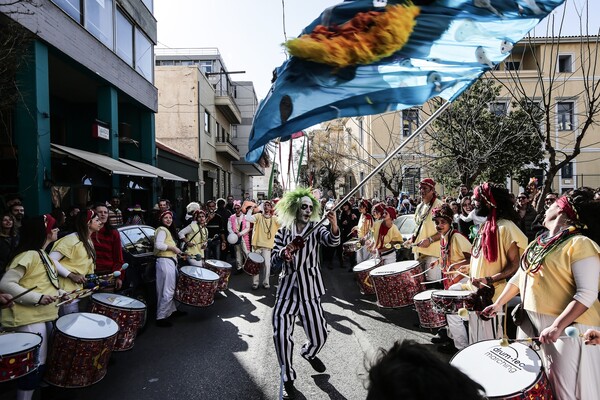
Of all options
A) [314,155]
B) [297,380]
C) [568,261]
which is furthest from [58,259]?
[314,155]

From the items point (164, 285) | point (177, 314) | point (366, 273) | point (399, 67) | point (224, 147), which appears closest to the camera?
point (399, 67)

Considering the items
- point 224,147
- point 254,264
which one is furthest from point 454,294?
point 224,147

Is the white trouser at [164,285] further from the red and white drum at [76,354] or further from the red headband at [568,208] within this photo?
the red headband at [568,208]

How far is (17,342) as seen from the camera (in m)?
3.32

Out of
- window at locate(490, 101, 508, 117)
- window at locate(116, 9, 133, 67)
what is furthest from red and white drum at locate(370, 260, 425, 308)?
window at locate(116, 9, 133, 67)

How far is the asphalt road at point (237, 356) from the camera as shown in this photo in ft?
13.4

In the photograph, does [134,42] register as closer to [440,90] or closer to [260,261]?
[260,261]

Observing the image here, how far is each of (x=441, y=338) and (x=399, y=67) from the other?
3.69 m

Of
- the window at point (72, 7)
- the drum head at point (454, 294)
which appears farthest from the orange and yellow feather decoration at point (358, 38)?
the window at point (72, 7)

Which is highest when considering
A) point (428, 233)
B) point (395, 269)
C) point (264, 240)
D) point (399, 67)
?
point (399, 67)

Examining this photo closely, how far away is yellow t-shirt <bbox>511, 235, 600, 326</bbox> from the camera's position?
8.28 feet

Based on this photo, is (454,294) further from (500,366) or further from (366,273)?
(366,273)

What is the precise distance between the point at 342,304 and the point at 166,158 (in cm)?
1490

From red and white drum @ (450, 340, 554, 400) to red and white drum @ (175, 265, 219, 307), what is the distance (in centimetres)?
438
